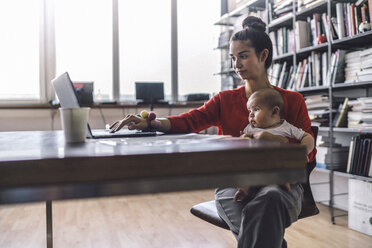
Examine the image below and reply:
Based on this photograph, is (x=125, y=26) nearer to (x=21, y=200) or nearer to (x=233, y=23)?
(x=233, y=23)

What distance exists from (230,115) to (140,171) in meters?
1.08

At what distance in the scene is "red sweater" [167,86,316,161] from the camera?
1426 millimetres

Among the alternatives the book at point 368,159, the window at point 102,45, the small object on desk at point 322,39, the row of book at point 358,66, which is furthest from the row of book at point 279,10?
the window at point 102,45

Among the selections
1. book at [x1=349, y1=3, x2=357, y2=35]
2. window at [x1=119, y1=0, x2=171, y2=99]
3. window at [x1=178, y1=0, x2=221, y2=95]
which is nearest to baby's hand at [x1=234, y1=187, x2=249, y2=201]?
book at [x1=349, y1=3, x2=357, y2=35]

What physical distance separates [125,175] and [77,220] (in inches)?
94.9

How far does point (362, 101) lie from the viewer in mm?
2383

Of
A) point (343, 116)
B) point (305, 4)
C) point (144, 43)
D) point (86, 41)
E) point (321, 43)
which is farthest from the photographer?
point (144, 43)

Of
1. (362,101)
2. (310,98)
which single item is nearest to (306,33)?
(310,98)

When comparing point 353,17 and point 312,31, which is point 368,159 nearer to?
point 353,17

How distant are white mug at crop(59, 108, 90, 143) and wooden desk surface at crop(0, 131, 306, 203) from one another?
10.5 inches

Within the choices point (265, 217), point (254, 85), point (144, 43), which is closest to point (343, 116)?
point (254, 85)

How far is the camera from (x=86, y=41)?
13.9 ft

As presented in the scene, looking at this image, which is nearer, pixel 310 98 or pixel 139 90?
pixel 310 98

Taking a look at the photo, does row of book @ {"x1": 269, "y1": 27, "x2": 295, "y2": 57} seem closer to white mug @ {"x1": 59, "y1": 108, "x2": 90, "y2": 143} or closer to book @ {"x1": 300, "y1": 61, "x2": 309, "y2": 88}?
book @ {"x1": 300, "y1": 61, "x2": 309, "y2": 88}
